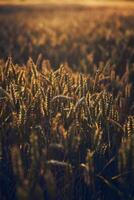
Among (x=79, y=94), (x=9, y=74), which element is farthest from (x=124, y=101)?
(x=9, y=74)

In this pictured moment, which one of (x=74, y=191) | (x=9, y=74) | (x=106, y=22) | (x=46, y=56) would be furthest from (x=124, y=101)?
(x=106, y=22)

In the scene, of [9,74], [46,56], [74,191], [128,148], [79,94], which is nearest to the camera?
[128,148]

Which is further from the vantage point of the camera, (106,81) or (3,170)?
(106,81)

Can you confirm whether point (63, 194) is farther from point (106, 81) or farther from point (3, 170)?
point (106, 81)

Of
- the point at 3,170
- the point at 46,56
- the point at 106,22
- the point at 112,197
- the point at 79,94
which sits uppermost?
the point at 106,22

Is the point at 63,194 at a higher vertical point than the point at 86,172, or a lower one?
lower

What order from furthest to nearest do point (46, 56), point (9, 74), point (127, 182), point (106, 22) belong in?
point (106, 22)
point (46, 56)
point (9, 74)
point (127, 182)

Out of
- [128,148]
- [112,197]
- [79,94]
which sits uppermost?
[79,94]

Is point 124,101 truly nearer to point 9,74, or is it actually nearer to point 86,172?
point 9,74

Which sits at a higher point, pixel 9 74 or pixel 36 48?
pixel 36 48
